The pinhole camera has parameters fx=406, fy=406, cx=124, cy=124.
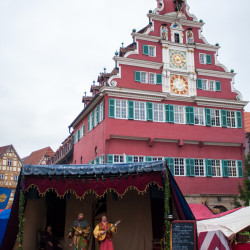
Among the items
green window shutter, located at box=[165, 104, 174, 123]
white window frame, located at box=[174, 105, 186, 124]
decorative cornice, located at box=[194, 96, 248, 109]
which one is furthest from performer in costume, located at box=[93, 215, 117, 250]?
decorative cornice, located at box=[194, 96, 248, 109]

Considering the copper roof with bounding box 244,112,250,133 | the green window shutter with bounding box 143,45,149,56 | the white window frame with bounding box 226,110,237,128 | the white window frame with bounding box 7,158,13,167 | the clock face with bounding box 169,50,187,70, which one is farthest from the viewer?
the white window frame with bounding box 7,158,13,167

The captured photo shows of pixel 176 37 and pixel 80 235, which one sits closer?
pixel 80 235

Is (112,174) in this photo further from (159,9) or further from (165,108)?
(159,9)

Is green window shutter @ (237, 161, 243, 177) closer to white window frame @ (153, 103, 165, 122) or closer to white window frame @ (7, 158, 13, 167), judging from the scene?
white window frame @ (153, 103, 165, 122)

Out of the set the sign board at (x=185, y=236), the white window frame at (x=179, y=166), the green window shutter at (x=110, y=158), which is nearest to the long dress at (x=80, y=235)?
the sign board at (x=185, y=236)

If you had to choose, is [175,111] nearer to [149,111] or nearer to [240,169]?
[149,111]

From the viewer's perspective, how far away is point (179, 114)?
90.7 feet

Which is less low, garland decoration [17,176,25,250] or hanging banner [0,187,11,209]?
hanging banner [0,187,11,209]

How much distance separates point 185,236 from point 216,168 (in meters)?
16.9

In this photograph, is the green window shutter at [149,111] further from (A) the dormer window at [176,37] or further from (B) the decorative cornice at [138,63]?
(A) the dormer window at [176,37]

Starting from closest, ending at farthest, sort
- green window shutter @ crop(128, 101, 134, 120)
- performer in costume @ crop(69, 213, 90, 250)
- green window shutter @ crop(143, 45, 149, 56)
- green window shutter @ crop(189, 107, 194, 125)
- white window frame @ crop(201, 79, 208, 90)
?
performer in costume @ crop(69, 213, 90, 250)
green window shutter @ crop(128, 101, 134, 120)
green window shutter @ crop(143, 45, 149, 56)
green window shutter @ crop(189, 107, 194, 125)
white window frame @ crop(201, 79, 208, 90)

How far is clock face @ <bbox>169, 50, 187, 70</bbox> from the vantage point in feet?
93.0

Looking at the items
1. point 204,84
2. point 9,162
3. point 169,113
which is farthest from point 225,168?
point 9,162

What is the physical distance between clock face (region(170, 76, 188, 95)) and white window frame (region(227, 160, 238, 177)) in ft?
19.4
